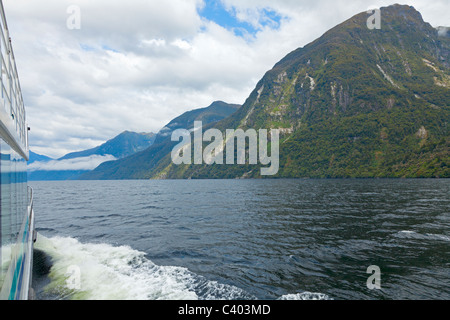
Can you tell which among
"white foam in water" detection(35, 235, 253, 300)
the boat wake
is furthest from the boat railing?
"white foam in water" detection(35, 235, 253, 300)

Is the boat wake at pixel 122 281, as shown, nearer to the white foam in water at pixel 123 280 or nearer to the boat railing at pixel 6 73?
the white foam in water at pixel 123 280

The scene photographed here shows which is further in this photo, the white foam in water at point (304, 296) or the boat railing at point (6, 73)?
the white foam in water at point (304, 296)

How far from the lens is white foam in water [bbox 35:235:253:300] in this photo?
37.0 feet

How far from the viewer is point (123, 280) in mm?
12953

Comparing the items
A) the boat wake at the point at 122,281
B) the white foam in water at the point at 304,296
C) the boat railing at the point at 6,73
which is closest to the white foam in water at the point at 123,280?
the boat wake at the point at 122,281

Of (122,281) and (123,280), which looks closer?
(122,281)

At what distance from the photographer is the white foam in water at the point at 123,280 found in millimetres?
11289

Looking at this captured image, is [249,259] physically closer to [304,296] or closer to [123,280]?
[304,296]

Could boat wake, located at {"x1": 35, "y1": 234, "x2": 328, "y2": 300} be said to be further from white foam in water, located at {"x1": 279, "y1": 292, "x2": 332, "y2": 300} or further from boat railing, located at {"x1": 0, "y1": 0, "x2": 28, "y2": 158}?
boat railing, located at {"x1": 0, "y1": 0, "x2": 28, "y2": 158}

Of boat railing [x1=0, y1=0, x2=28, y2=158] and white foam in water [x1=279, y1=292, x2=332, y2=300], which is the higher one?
boat railing [x1=0, y1=0, x2=28, y2=158]

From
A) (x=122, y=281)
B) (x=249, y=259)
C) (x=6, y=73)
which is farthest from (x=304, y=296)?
(x=6, y=73)

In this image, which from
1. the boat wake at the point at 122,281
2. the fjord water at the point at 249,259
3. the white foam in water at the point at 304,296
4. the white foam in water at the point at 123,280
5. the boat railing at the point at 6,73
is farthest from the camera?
the fjord water at the point at 249,259
